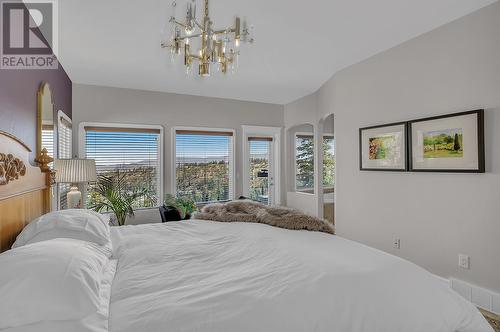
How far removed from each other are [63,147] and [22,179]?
176 cm

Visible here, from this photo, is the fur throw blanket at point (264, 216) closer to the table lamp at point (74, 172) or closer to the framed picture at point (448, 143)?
the framed picture at point (448, 143)

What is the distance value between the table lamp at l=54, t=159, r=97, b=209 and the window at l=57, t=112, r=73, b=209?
165 millimetres

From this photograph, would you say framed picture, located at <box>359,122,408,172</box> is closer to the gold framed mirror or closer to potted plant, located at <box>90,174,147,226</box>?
potted plant, located at <box>90,174,147,226</box>

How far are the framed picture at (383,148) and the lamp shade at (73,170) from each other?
3.19 metres

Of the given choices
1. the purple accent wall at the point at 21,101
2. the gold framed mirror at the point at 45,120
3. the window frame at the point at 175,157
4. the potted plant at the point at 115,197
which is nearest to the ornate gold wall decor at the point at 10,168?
the purple accent wall at the point at 21,101

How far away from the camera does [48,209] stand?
2398 millimetres

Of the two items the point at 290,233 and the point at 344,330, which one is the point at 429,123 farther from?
the point at 344,330

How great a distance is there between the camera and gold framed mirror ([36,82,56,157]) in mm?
2461

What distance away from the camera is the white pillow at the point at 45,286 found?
930 mm

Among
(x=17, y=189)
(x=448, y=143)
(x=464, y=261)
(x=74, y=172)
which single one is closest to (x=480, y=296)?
(x=464, y=261)

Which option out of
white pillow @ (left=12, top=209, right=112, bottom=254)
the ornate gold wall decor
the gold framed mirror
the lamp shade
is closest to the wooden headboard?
the ornate gold wall decor

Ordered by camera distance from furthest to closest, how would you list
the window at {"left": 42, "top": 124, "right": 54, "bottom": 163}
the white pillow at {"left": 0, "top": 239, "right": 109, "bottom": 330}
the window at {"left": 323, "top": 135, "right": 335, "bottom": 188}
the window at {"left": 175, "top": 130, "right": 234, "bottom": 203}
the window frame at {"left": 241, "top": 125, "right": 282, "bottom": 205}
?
the window at {"left": 323, "top": 135, "right": 335, "bottom": 188}, the window frame at {"left": 241, "top": 125, "right": 282, "bottom": 205}, the window at {"left": 175, "top": 130, "right": 234, "bottom": 203}, the window at {"left": 42, "top": 124, "right": 54, "bottom": 163}, the white pillow at {"left": 0, "top": 239, "right": 109, "bottom": 330}

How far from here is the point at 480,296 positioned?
2.38 metres

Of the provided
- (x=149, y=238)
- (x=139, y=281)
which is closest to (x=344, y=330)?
(x=139, y=281)
